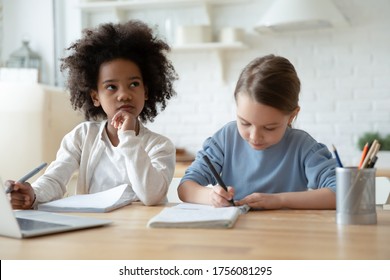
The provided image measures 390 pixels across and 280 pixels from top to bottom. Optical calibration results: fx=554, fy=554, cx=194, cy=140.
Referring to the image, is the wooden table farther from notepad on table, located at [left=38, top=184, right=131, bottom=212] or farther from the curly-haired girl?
the curly-haired girl

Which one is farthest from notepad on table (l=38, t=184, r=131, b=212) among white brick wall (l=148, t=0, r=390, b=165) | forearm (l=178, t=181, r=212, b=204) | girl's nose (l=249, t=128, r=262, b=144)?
white brick wall (l=148, t=0, r=390, b=165)

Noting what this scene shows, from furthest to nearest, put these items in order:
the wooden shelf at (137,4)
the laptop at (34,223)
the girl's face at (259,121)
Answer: the wooden shelf at (137,4)
the girl's face at (259,121)
the laptop at (34,223)

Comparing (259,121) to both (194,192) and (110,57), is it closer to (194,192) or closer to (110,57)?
(194,192)

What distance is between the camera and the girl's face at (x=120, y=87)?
1715 mm

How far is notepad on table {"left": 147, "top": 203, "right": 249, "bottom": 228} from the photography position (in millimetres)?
1076

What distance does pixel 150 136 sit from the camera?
1.81 m

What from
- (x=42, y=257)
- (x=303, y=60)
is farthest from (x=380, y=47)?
(x=42, y=257)

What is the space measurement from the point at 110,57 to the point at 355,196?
39.5 inches

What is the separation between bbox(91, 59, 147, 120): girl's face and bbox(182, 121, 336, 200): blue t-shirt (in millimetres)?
267

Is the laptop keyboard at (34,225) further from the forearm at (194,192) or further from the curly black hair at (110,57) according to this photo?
the curly black hair at (110,57)

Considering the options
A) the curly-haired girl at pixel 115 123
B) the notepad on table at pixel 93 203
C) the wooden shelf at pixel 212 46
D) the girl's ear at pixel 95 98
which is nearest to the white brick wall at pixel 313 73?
the wooden shelf at pixel 212 46

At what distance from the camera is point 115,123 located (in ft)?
5.34

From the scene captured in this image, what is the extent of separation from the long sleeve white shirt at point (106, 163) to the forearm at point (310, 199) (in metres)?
0.37
